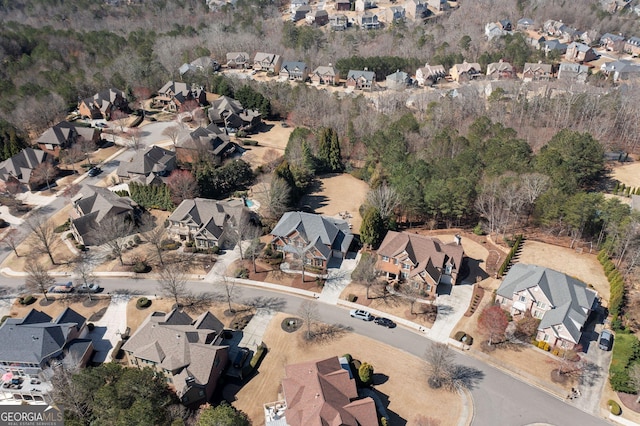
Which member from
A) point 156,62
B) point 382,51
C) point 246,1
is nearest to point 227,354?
point 156,62

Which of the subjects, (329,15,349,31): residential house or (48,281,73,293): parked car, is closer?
(48,281,73,293): parked car

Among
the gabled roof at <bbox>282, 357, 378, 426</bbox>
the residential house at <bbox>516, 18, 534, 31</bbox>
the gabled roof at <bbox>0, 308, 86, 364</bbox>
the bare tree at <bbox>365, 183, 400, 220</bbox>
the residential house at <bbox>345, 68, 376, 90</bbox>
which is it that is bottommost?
the gabled roof at <bbox>282, 357, 378, 426</bbox>

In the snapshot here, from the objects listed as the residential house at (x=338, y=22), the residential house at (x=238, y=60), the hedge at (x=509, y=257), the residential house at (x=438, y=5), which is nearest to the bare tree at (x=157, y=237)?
the hedge at (x=509, y=257)

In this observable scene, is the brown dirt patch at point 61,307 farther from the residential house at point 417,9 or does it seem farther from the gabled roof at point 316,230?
the residential house at point 417,9

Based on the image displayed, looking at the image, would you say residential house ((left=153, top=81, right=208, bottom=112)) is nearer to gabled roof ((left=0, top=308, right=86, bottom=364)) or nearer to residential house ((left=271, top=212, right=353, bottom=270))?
residential house ((left=271, top=212, right=353, bottom=270))

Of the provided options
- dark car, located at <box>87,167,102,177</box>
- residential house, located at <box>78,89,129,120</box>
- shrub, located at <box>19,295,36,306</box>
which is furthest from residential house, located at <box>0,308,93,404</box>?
residential house, located at <box>78,89,129,120</box>

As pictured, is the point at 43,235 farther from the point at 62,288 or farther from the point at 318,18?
the point at 318,18

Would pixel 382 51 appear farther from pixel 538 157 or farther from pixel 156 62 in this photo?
pixel 538 157

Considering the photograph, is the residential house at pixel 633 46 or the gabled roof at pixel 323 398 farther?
the residential house at pixel 633 46

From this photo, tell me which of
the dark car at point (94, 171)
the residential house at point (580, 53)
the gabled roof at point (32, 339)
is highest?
the residential house at point (580, 53)
